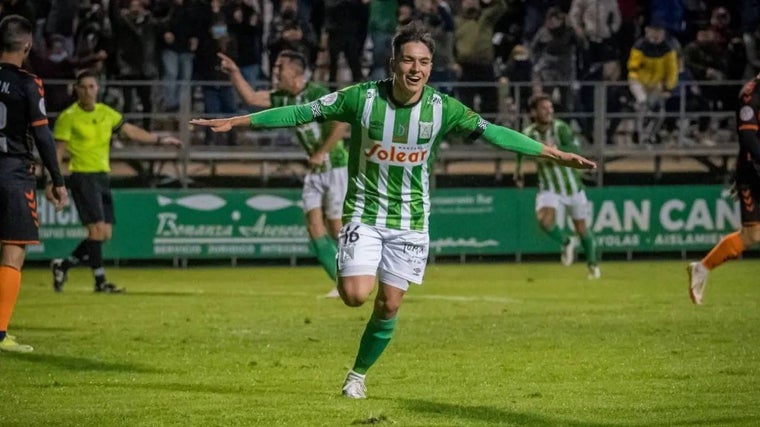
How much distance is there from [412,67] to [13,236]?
427 cm

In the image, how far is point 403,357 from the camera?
11766 millimetres

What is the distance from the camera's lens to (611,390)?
9.88 metres

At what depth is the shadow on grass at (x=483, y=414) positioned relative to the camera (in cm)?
853

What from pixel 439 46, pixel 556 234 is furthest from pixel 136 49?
pixel 556 234

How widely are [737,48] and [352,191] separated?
1677 cm

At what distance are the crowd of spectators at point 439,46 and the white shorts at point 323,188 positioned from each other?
5749mm

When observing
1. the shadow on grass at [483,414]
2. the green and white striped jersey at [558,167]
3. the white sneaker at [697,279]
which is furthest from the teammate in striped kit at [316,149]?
the shadow on grass at [483,414]

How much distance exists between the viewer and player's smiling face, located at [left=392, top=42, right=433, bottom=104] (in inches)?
356

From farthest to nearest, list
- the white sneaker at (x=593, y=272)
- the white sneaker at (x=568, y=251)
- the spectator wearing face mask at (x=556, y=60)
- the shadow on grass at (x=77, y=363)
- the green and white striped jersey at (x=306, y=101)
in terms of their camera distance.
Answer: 1. the spectator wearing face mask at (x=556, y=60)
2. the white sneaker at (x=568, y=251)
3. the white sneaker at (x=593, y=272)
4. the green and white striped jersey at (x=306, y=101)
5. the shadow on grass at (x=77, y=363)

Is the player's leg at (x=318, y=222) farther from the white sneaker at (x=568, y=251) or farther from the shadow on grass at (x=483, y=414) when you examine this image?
the shadow on grass at (x=483, y=414)

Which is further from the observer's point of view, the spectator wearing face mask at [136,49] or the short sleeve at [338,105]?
the spectator wearing face mask at [136,49]

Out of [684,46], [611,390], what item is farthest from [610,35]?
[611,390]

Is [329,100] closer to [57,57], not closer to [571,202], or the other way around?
[571,202]

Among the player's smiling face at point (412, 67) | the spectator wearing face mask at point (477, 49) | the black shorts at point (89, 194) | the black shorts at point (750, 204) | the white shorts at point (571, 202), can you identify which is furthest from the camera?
the spectator wearing face mask at point (477, 49)
